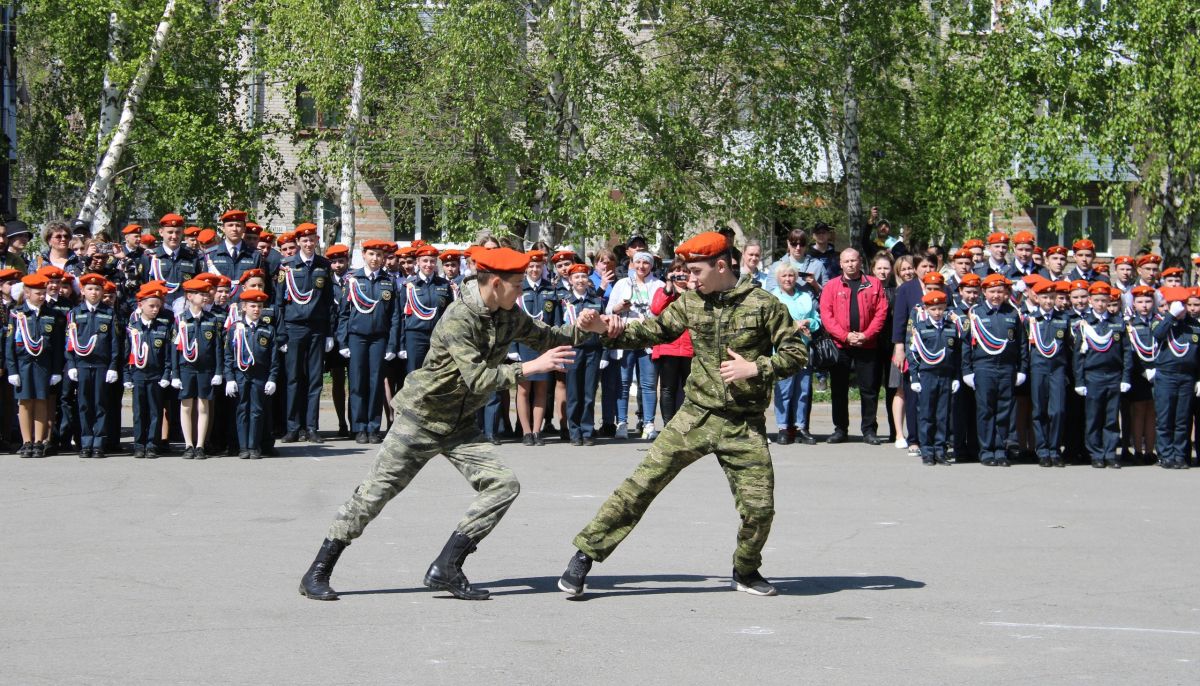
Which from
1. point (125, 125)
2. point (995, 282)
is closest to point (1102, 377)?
point (995, 282)

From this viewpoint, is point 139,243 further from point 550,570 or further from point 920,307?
point 550,570

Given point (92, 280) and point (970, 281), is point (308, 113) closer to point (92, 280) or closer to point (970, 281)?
point (92, 280)

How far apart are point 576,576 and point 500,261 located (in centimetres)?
164

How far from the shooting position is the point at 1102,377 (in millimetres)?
14023

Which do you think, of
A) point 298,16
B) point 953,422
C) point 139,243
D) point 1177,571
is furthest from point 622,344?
point 298,16

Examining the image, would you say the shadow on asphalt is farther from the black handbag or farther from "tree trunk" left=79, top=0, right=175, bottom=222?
"tree trunk" left=79, top=0, right=175, bottom=222

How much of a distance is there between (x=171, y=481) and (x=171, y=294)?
3.61m

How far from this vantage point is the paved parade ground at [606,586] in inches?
257

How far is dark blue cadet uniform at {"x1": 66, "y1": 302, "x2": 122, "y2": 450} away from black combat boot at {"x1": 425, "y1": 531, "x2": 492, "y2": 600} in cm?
700

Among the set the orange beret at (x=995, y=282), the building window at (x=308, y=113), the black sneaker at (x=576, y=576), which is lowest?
A: the black sneaker at (x=576, y=576)

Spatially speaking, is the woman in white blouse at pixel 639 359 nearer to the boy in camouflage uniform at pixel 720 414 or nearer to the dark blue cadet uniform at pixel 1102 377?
the dark blue cadet uniform at pixel 1102 377

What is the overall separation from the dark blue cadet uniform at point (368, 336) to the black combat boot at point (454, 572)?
7287 mm

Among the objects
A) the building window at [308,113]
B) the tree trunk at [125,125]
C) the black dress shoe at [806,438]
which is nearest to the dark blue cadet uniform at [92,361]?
the black dress shoe at [806,438]

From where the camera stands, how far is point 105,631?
702 centimetres
